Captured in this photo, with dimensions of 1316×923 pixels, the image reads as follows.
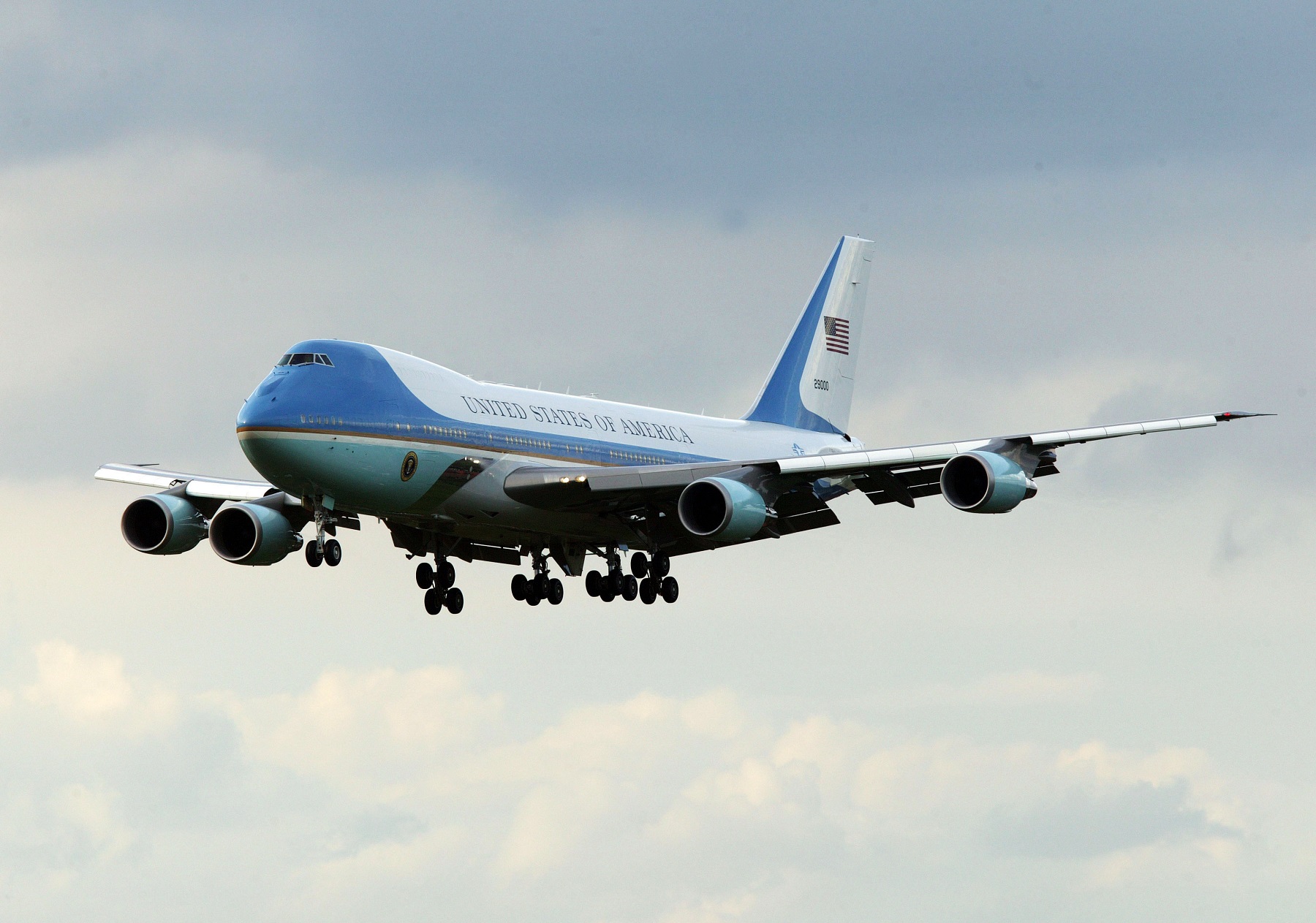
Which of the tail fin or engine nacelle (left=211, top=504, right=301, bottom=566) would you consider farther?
the tail fin

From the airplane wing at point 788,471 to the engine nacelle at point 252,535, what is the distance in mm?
8382

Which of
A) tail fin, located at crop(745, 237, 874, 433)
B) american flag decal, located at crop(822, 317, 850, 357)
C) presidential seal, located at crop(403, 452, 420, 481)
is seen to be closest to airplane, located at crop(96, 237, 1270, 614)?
presidential seal, located at crop(403, 452, 420, 481)

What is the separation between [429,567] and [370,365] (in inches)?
410

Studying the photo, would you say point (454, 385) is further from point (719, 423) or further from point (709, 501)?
point (719, 423)

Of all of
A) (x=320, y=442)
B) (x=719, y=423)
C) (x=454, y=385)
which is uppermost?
(x=719, y=423)

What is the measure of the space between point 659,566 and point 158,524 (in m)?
15.3

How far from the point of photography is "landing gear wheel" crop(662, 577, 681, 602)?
55938 millimetres

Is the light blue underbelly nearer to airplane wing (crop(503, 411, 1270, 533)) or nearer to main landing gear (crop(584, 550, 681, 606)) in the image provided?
airplane wing (crop(503, 411, 1270, 533))

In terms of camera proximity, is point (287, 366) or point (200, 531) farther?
point (200, 531)

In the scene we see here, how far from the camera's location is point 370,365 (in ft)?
155

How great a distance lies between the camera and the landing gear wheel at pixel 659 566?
5562 centimetres

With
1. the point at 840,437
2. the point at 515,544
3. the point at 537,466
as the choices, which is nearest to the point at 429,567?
the point at 515,544

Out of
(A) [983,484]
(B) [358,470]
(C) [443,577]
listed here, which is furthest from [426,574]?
(A) [983,484]

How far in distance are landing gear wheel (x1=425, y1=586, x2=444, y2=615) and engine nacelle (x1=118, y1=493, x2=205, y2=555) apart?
294 inches
